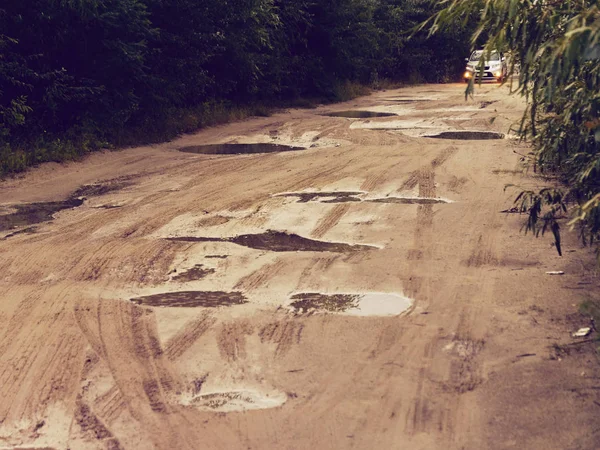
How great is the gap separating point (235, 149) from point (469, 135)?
16.2 ft

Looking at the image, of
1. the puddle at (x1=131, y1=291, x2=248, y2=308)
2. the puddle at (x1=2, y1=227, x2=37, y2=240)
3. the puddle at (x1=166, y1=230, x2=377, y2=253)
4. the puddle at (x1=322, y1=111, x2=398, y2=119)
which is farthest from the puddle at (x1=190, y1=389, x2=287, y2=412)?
the puddle at (x1=322, y1=111, x2=398, y2=119)

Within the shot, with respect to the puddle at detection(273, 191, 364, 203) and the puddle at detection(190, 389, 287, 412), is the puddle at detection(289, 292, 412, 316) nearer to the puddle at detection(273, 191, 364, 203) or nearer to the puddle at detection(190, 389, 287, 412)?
the puddle at detection(190, 389, 287, 412)

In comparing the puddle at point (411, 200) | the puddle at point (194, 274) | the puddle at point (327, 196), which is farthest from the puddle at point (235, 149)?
the puddle at point (194, 274)

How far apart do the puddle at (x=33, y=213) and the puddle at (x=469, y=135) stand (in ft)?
28.1

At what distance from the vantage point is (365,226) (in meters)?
8.98

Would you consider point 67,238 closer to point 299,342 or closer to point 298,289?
point 298,289

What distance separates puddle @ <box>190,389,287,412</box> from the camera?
4.66 meters

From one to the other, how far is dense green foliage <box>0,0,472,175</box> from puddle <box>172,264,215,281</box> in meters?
6.98

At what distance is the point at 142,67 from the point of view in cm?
1806

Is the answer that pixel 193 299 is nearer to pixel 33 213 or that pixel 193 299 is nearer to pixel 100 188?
pixel 33 213

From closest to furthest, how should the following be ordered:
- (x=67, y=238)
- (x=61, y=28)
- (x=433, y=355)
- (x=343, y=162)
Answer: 1. (x=433, y=355)
2. (x=67, y=238)
3. (x=343, y=162)
4. (x=61, y=28)

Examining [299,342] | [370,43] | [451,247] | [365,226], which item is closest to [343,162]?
[365,226]

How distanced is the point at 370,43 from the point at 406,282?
2706 centimetres

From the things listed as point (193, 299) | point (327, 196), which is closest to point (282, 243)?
point (193, 299)
